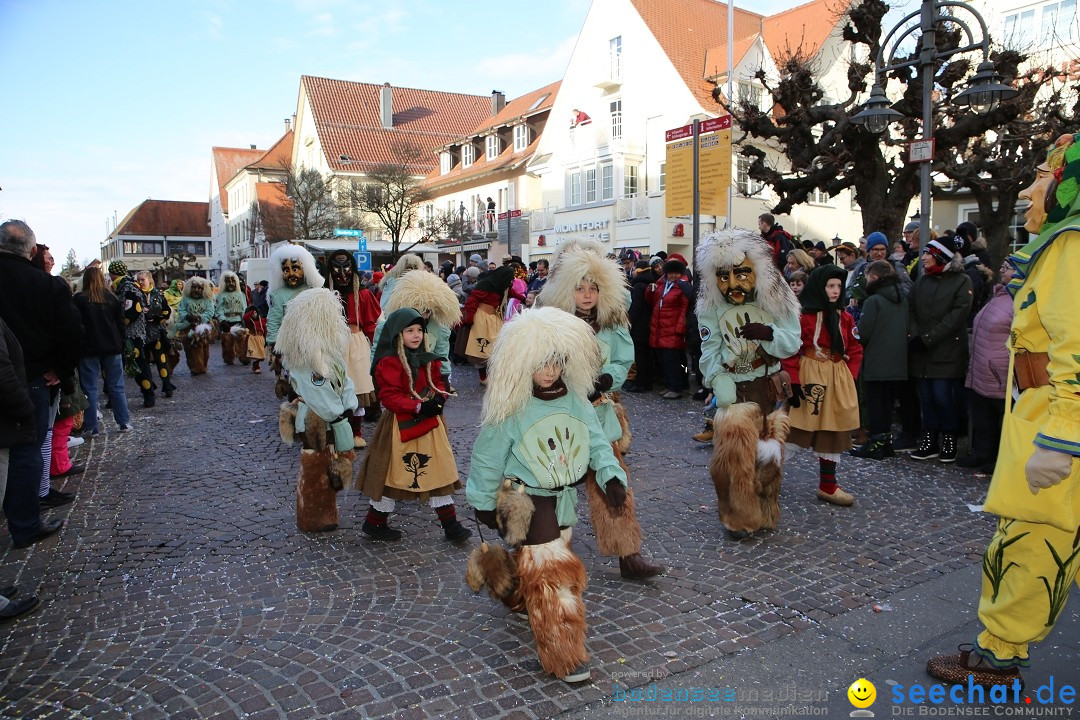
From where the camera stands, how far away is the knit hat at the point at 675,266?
33.1 feet

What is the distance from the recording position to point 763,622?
3.66 m

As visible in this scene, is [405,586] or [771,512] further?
[771,512]

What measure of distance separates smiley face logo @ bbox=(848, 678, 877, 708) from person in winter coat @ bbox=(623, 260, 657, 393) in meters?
7.90

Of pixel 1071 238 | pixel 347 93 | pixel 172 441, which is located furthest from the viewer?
pixel 347 93

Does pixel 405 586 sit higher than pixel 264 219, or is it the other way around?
pixel 264 219

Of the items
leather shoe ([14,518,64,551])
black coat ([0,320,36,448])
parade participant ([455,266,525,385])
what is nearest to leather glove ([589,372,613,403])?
black coat ([0,320,36,448])

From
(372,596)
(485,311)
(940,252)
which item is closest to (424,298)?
(372,596)

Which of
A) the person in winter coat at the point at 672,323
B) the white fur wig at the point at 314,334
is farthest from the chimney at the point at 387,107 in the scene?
the white fur wig at the point at 314,334

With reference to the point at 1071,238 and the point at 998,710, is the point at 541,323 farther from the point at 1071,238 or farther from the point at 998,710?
the point at 998,710

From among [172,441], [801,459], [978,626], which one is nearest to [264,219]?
[172,441]

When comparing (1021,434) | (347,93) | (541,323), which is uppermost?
(347,93)

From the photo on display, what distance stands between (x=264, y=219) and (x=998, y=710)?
1615 inches

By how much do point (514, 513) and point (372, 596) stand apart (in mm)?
1373

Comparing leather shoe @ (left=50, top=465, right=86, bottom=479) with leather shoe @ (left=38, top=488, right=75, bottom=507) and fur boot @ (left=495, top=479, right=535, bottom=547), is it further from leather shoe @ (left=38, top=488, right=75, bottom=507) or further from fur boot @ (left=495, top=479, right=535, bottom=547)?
fur boot @ (left=495, top=479, right=535, bottom=547)
